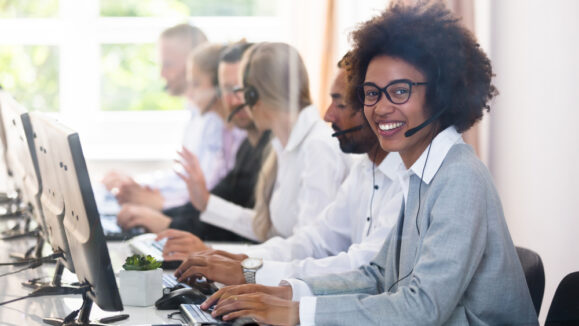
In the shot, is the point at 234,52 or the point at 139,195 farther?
the point at 139,195

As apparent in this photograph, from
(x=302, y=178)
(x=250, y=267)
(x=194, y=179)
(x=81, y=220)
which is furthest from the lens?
(x=194, y=179)

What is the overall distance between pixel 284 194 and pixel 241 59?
2.09 feet

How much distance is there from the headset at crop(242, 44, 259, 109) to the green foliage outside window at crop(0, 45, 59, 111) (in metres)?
0.66

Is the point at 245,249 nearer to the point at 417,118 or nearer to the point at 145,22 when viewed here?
the point at 417,118

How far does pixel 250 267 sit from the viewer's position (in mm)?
1601

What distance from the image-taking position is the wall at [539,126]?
1.62 m

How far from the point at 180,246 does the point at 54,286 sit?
0.37m

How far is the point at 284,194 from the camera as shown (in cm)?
235

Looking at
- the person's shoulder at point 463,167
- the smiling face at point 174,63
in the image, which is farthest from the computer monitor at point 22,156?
the smiling face at point 174,63

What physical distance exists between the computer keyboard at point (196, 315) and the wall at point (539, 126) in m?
0.67

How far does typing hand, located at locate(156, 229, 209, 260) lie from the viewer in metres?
1.77

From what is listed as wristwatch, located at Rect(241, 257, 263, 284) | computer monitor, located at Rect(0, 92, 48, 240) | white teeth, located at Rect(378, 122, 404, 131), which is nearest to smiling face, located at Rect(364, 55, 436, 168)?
white teeth, located at Rect(378, 122, 404, 131)

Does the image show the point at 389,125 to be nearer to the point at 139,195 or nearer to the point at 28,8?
the point at 139,195

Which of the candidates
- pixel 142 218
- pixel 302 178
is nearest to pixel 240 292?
pixel 302 178
